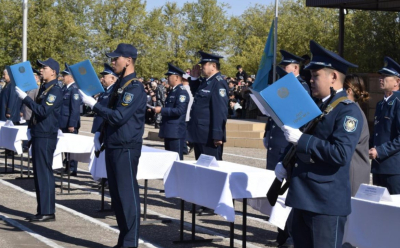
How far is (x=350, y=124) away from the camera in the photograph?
500 centimetres

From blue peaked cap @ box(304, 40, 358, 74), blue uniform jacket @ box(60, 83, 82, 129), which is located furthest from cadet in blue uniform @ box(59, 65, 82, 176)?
blue peaked cap @ box(304, 40, 358, 74)

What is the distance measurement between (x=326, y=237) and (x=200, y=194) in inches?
112

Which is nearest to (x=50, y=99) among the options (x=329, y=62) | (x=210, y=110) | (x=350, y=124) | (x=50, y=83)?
(x=50, y=83)

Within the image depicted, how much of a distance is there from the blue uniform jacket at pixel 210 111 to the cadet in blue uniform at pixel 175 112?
142cm

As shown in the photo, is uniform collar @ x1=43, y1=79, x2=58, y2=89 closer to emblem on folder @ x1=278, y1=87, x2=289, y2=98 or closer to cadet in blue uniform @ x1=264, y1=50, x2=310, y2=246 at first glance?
cadet in blue uniform @ x1=264, y1=50, x2=310, y2=246

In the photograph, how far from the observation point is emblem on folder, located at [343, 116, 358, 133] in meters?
4.98

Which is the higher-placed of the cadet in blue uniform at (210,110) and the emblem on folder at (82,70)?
the emblem on folder at (82,70)

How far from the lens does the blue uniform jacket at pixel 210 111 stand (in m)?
10.6

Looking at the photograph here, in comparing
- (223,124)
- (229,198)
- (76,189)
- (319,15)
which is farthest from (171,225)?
(319,15)

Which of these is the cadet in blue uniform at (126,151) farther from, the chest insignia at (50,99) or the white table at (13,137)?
the white table at (13,137)

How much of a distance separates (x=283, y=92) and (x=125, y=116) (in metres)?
2.89

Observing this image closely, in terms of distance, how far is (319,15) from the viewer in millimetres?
66625

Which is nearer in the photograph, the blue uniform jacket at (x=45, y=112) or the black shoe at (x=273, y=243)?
the black shoe at (x=273, y=243)

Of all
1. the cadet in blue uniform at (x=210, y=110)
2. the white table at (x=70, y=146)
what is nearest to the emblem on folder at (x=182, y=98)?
the cadet in blue uniform at (x=210, y=110)
